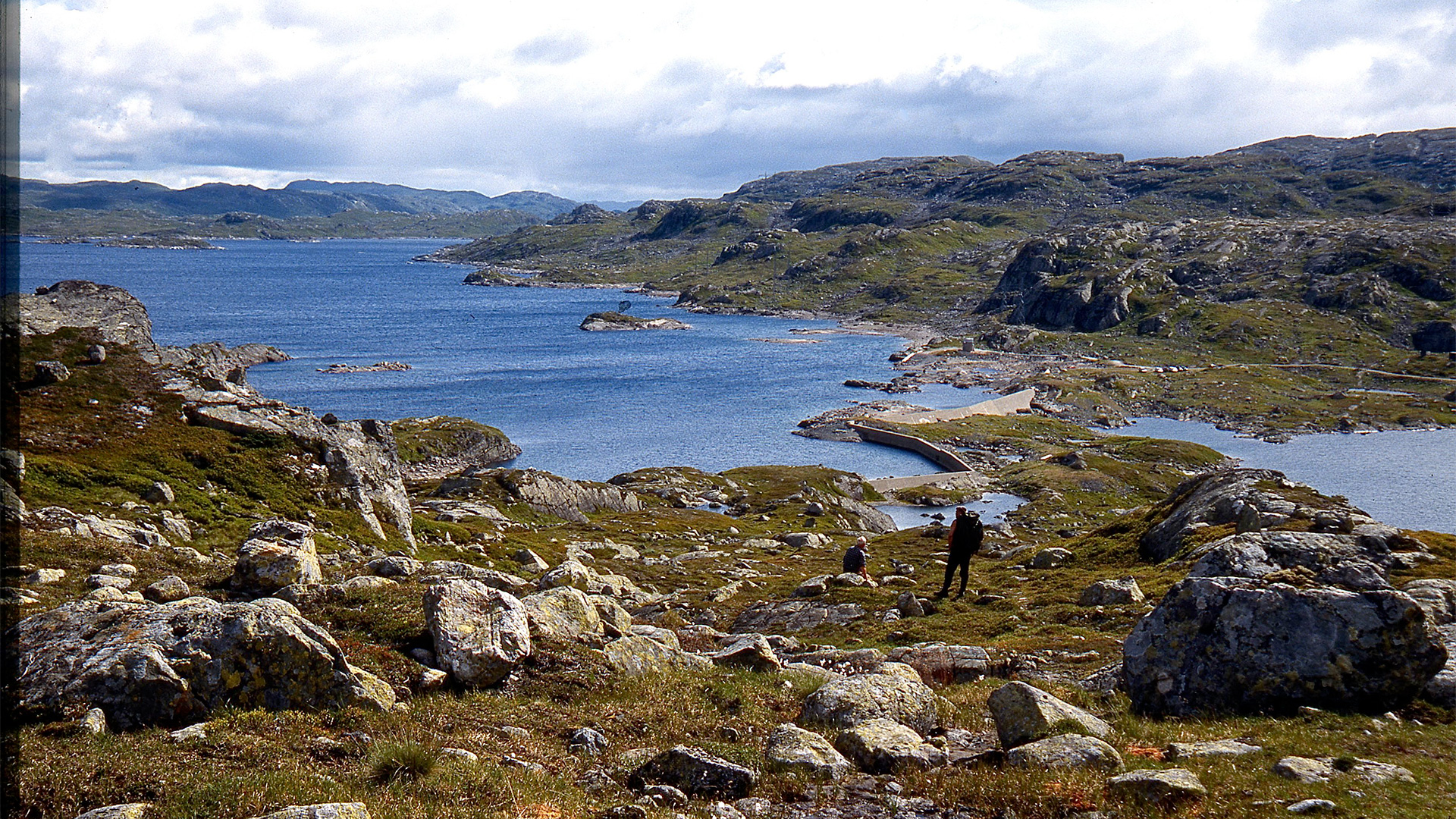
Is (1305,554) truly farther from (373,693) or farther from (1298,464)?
(1298,464)

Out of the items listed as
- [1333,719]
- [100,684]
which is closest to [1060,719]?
[1333,719]

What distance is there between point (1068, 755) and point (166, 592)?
750 inches

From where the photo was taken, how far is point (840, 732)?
1625cm

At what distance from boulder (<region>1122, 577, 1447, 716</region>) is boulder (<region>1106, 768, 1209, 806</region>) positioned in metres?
5.12

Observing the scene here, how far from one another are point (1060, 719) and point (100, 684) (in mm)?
16489

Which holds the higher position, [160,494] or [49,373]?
[49,373]

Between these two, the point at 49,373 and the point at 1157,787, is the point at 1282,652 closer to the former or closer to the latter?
the point at 1157,787

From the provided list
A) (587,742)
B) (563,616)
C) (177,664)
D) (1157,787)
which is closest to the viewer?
(1157,787)

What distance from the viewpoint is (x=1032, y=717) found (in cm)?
1603

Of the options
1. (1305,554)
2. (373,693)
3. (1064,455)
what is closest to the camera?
(373,693)

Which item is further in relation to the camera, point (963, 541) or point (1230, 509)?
point (1230, 509)

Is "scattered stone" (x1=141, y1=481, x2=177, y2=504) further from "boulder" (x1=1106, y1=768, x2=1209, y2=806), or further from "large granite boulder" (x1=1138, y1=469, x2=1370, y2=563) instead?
"large granite boulder" (x1=1138, y1=469, x2=1370, y2=563)

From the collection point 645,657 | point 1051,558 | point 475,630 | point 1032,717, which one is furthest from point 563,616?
point 1051,558

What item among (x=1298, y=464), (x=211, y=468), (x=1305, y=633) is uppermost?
(x=1305, y=633)
